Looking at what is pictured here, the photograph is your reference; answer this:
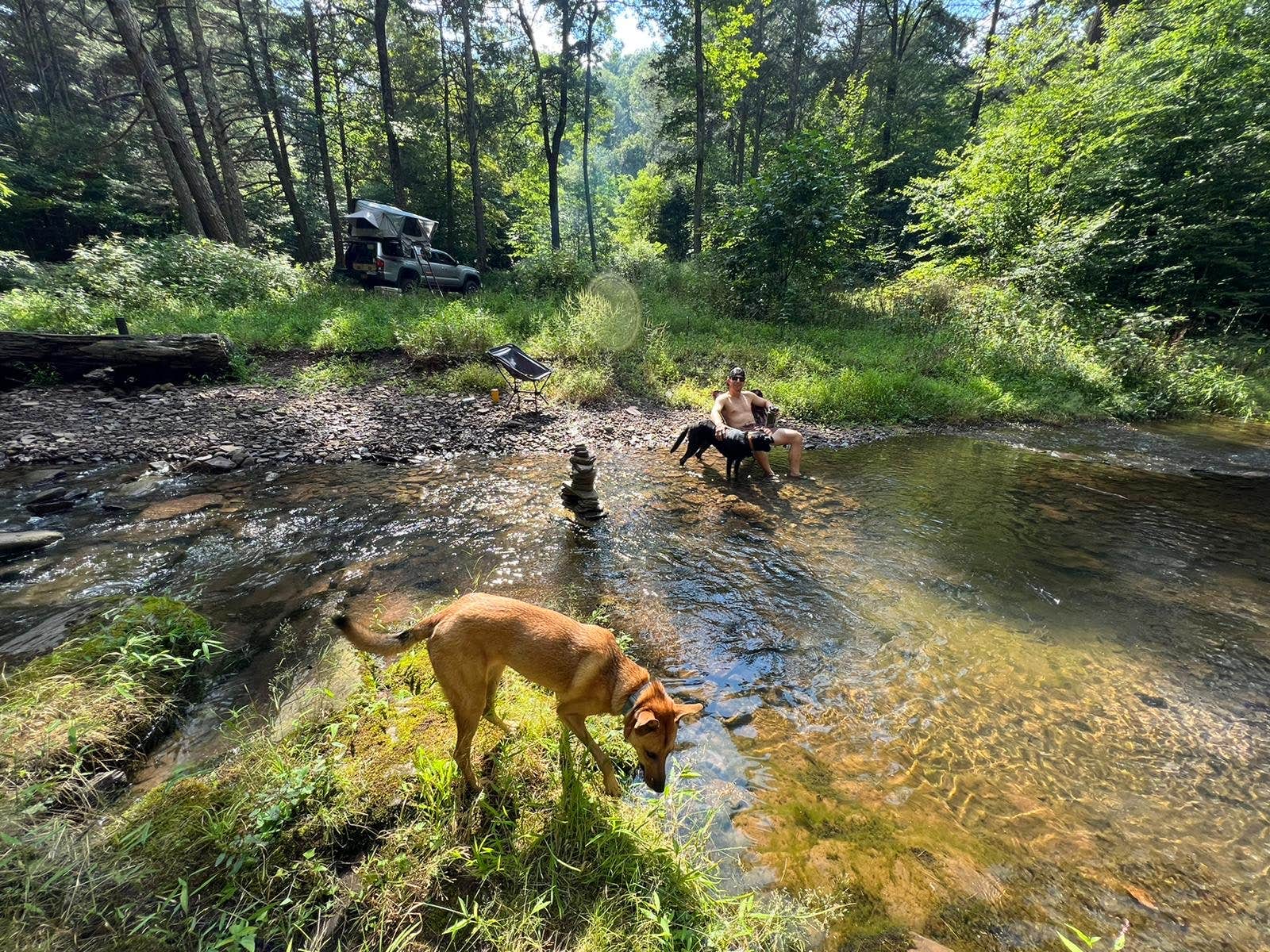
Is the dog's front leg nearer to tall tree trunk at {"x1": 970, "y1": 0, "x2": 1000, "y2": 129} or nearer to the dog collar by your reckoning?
the dog collar

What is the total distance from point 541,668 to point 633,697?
496 millimetres

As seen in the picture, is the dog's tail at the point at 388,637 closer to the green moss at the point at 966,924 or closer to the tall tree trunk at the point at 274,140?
the green moss at the point at 966,924

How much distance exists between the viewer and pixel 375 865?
6.87 ft

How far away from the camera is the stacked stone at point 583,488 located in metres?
5.48

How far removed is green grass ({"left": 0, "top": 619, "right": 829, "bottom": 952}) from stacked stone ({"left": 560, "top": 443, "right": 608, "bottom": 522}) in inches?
124

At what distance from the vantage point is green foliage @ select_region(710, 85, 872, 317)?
1413cm

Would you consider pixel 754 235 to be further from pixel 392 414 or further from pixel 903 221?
pixel 903 221

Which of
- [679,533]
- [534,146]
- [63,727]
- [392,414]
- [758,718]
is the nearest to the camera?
[63,727]

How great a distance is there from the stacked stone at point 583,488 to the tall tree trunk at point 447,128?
2190 cm

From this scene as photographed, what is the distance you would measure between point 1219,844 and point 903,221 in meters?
29.5

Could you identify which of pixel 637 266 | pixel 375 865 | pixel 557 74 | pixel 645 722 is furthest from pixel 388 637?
pixel 557 74

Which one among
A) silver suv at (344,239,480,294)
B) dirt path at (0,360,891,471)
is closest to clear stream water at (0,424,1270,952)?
dirt path at (0,360,891,471)

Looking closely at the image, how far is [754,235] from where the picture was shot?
1489 cm

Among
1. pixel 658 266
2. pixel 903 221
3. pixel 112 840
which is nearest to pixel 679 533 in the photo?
pixel 112 840
